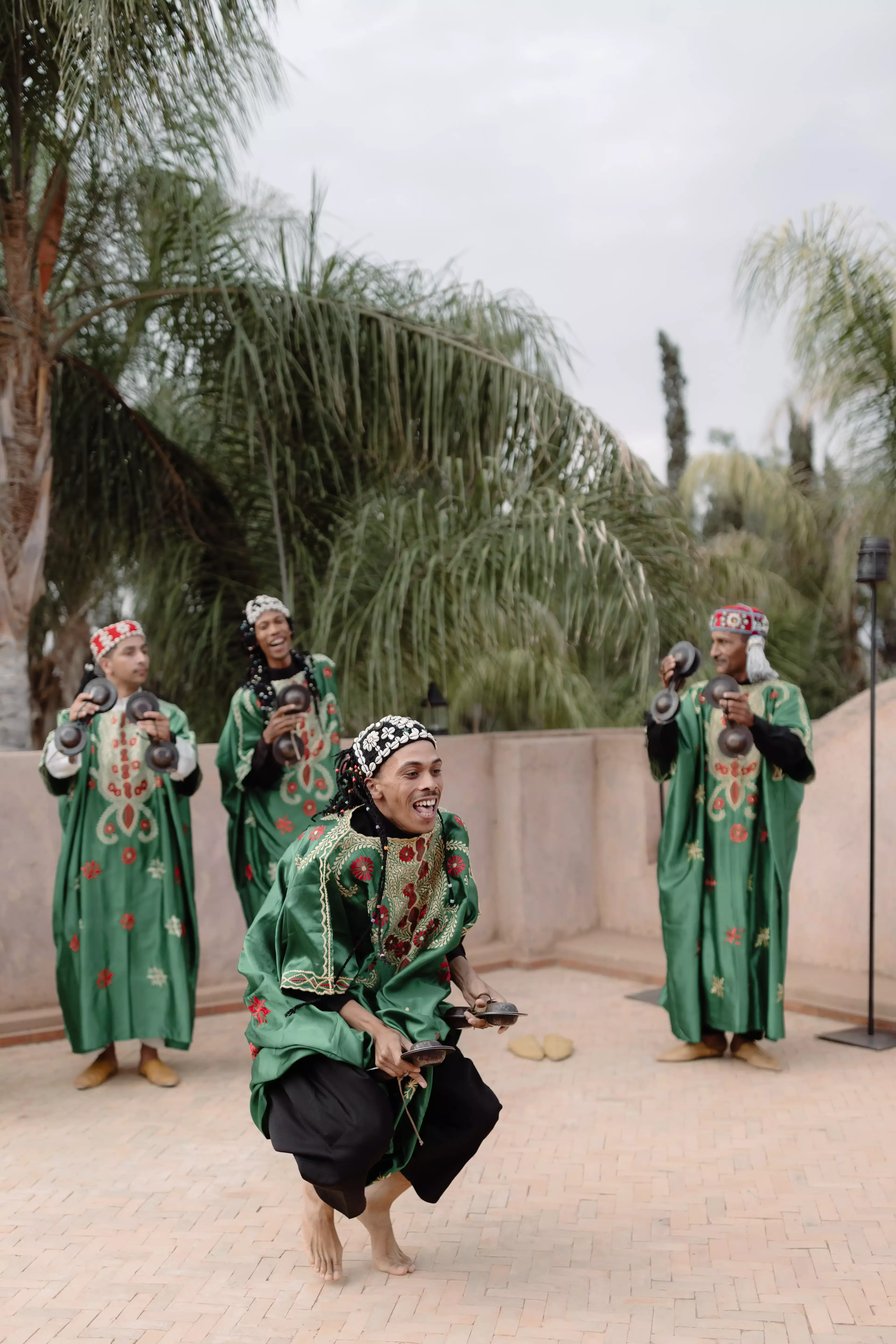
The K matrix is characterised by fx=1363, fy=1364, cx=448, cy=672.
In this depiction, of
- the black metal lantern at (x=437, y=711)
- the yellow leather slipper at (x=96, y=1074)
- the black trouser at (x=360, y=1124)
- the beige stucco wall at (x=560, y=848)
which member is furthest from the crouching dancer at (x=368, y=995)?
the black metal lantern at (x=437, y=711)

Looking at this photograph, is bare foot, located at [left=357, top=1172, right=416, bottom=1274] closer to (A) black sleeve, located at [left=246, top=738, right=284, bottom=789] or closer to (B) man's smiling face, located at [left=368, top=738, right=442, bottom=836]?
(B) man's smiling face, located at [left=368, top=738, right=442, bottom=836]

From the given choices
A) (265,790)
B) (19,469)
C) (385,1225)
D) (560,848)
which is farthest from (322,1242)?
(19,469)

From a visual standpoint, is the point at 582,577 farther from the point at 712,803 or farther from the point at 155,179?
the point at 155,179

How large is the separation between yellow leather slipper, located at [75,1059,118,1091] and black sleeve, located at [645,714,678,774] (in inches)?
96.7

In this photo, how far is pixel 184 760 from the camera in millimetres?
5293

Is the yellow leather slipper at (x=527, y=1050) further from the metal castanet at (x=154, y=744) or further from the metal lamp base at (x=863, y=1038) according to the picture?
the metal castanet at (x=154, y=744)

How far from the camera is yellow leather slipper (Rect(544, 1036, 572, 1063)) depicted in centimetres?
557

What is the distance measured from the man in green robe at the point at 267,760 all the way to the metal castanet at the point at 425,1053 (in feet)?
8.31

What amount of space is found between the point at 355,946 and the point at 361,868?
21cm

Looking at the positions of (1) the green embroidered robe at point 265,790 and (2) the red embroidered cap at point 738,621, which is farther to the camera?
(1) the green embroidered robe at point 265,790

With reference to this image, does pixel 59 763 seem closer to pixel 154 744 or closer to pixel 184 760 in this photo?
pixel 154 744

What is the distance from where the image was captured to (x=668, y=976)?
552 centimetres

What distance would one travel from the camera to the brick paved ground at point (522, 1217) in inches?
126

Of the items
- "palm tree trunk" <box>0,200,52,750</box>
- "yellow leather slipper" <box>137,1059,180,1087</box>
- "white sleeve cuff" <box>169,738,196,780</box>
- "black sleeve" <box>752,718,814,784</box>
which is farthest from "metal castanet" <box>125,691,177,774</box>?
"palm tree trunk" <box>0,200,52,750</box>
